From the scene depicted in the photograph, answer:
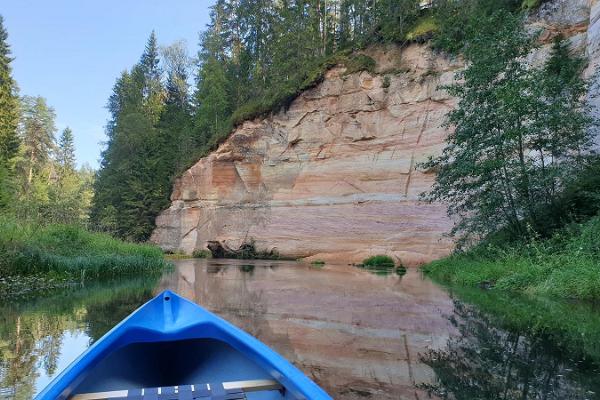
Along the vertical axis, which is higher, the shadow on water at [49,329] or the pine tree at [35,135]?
the pine tree at [35,135]

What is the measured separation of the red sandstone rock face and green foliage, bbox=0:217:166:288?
10.7 m

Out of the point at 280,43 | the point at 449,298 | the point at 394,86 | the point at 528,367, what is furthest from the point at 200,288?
the point at 280,43

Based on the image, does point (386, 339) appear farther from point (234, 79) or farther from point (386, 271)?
point (234, 79)

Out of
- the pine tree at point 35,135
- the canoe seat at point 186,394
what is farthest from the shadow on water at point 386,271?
the pine tree at point 35,135

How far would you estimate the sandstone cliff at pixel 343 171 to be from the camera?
806 inches

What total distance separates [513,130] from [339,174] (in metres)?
13.0

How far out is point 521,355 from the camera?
3.83 meters

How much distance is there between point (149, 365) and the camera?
315cm

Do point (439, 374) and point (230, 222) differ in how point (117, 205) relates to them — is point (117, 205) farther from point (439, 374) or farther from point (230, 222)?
point (439, 374)

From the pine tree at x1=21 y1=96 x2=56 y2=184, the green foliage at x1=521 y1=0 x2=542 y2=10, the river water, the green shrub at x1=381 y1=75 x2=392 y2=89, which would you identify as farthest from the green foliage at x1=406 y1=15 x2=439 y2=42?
the pine tree at x1=21 y1=96 x2=56 y2=184

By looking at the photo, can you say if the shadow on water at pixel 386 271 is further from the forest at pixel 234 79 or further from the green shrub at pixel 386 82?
the forest at pixel 234 79

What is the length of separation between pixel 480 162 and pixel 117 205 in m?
28.0

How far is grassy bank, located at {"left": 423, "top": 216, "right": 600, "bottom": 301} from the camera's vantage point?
733 centimetres

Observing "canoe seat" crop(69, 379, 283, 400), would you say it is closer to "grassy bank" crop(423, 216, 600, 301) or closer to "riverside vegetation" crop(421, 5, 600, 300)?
"grassy bank" crop(423, 216, 600, 301)
